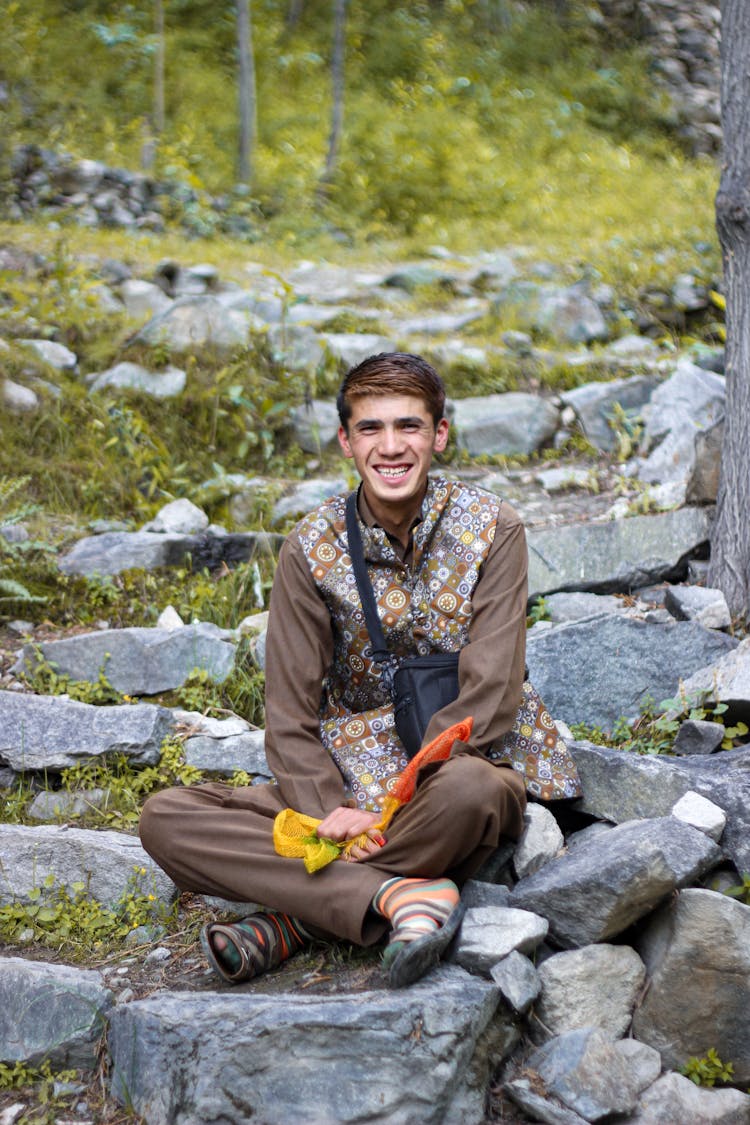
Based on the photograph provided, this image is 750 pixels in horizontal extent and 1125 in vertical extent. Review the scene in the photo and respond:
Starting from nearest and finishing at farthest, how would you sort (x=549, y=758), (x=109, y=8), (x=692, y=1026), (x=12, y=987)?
1. (x=692, y=1026)
2. (x=12, y=987)
3. (x=549, y=758)
4. (x=109, y=8)

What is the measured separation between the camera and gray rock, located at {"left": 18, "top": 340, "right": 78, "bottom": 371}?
6.71m

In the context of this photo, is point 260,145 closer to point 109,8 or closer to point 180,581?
point 109,8

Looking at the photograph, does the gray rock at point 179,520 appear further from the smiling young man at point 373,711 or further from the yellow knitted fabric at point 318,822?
Answer: the yellow knitted fabric at point 318,822

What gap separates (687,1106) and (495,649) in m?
1.25

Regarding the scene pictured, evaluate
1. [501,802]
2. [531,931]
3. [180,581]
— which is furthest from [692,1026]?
[180,581]

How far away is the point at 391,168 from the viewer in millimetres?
12914

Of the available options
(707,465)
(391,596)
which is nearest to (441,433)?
(391,596)

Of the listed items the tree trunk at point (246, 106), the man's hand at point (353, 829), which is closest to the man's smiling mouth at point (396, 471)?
the man's hand at point (353, 829)

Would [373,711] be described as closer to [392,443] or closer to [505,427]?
[392,443]

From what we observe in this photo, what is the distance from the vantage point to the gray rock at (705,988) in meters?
2.73

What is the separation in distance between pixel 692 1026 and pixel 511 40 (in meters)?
17.9

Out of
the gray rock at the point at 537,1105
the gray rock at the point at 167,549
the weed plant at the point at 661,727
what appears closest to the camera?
the gray rock at the point at 537,1105

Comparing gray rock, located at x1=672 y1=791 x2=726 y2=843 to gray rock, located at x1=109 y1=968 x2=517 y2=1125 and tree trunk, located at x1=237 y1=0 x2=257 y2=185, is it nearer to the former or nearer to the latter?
gray rock, located at x1=109 y1=968 x2=517 y2=1125

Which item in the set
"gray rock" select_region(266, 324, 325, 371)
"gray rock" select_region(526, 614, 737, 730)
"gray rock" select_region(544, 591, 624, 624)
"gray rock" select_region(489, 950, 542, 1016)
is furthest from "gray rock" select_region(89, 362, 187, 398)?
"gray rock" select_region(489, 950, 542, 1016)
